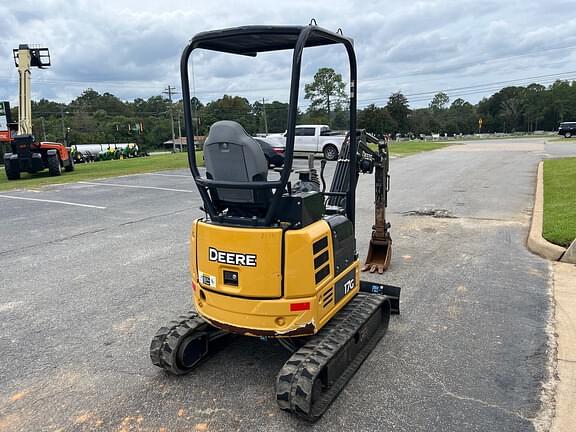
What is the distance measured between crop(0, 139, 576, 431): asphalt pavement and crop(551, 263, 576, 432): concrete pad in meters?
0.11

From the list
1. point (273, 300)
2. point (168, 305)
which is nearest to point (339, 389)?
point (273, 300)

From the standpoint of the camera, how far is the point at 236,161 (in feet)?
10.9

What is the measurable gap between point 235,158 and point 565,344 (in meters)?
3.27

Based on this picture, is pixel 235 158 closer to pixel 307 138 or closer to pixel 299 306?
pixel 307 138

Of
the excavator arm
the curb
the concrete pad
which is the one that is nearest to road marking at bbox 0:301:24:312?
the excavator arm

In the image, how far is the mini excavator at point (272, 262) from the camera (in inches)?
127

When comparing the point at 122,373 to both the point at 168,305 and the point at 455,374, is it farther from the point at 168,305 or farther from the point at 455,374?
the point at 455,374

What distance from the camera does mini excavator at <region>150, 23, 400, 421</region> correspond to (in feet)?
10.6

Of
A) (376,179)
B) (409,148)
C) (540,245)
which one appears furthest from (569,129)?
(376,179)

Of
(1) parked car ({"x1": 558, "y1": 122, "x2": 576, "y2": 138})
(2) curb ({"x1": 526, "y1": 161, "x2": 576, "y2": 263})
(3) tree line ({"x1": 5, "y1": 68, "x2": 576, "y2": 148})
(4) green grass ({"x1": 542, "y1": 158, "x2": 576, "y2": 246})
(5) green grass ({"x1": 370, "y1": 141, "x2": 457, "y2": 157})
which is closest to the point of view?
(2) curb ({"x1": 526, "y1": 161, "x2": 576, "y2": 263})

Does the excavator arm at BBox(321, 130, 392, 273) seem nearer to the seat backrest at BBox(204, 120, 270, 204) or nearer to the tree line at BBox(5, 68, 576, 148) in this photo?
the seat backrest at BBox(204, 120, 270, 204)

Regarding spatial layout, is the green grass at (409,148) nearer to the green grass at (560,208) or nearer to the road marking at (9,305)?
the green grass at (560,208)

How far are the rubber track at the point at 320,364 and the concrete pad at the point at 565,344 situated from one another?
1.42 meters

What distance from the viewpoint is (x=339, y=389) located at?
345cm
